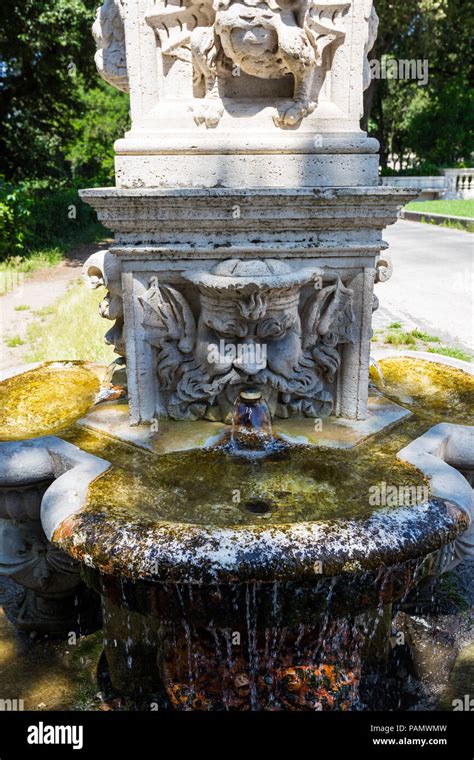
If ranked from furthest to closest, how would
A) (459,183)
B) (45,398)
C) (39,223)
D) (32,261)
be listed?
(459,183) → (39,223) → (32,261) → (45,398)

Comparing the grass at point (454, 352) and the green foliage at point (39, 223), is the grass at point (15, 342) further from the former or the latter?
the grass at point (454, 352)

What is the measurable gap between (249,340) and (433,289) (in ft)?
23.4

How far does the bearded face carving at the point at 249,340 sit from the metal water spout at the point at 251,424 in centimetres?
11

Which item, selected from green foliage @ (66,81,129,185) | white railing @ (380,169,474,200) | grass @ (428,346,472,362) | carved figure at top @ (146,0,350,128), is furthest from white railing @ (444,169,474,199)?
carved figure at top @ (146,0,350,128)

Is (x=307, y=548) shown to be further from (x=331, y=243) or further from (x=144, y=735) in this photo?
(x=331, y=243)

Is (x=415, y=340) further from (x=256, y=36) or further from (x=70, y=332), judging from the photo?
(x=256, y=36)

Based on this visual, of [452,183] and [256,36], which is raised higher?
[256,36]

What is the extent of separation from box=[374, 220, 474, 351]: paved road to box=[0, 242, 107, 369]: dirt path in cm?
436

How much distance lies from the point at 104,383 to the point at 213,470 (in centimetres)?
130

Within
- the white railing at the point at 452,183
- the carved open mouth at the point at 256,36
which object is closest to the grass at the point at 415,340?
the carved open mouth at the point at 256,36

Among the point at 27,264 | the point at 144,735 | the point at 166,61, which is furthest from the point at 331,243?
the point at 27,264

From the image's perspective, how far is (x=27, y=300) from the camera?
1030 centimetres

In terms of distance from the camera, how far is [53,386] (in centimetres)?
387

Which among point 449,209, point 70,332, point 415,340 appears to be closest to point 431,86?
point 449,209
